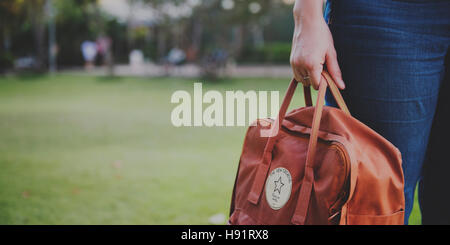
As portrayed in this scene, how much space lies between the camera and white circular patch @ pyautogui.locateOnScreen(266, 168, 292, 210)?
1.19 m

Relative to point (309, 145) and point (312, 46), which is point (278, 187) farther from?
point (312, 46)

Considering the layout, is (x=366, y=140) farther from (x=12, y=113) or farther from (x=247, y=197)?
(x=12, y=113)

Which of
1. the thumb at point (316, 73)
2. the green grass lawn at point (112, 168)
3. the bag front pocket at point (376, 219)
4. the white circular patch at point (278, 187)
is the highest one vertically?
the thumb at point (316, 73)

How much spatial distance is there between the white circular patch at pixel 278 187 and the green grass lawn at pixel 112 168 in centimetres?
147

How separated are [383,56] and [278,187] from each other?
0.53 metres

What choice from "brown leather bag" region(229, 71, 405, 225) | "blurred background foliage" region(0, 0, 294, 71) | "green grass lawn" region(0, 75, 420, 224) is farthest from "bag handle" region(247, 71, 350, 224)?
"blurred background foliage" region(0, 0, 294, 71)

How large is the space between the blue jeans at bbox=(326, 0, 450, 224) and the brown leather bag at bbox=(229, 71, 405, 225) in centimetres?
11

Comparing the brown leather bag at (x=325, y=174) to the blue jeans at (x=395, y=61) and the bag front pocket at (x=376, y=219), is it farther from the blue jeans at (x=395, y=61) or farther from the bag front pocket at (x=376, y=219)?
the blue jeans at (x=395, y=61)

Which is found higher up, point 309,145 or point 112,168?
point 309,145

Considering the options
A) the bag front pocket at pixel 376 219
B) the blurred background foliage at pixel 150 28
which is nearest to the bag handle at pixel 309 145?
the bag front pocket at pixel 376 219

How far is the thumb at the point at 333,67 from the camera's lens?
1244mm

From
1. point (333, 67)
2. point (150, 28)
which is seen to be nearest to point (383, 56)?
point (333, 67)

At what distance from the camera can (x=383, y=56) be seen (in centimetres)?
122

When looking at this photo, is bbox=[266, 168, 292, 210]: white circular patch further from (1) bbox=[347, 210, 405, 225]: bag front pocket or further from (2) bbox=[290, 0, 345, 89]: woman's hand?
(2) bbox=[290, 0, 345, 89]: woman's hand
